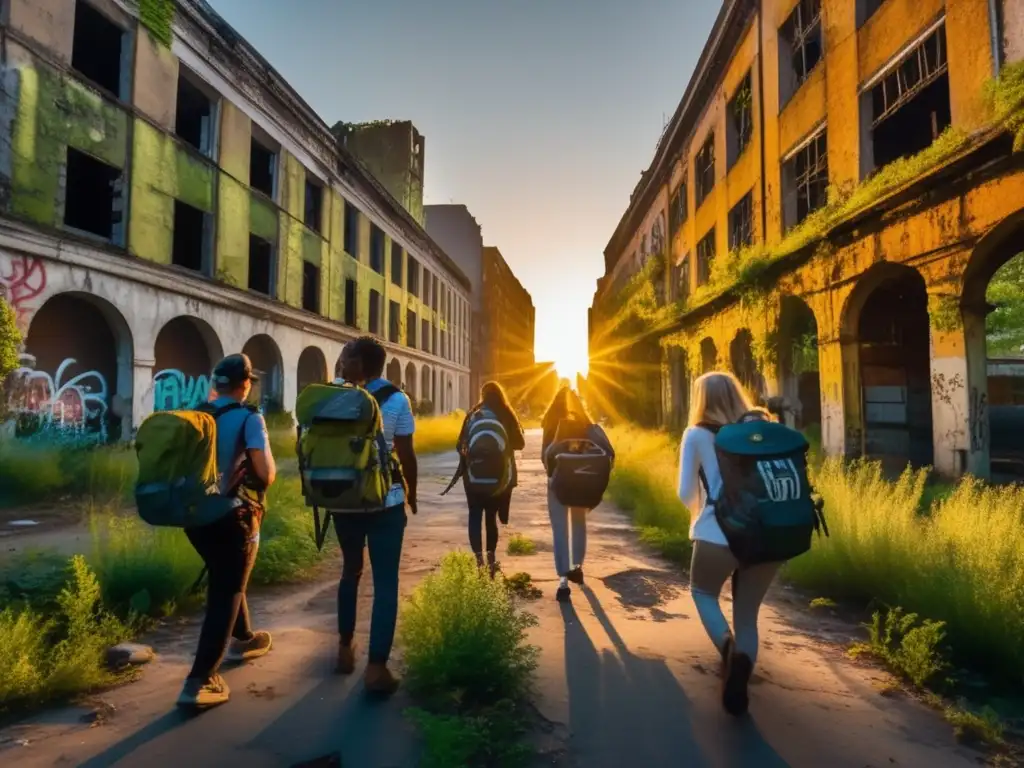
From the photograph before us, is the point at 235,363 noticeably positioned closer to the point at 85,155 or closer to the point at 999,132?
the point at 999,132

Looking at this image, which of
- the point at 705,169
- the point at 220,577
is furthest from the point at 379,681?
the point at 705,169

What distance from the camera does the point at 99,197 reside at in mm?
12609

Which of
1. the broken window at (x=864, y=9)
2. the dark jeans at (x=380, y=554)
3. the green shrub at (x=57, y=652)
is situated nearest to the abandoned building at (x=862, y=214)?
the broken window at (x=864, y=9)

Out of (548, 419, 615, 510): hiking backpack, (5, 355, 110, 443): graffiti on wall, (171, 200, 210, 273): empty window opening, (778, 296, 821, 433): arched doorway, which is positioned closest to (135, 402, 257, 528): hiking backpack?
(548, 419, 615, 510): hiking backpack

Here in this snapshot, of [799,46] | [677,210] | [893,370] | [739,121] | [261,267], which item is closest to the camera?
[893,370]

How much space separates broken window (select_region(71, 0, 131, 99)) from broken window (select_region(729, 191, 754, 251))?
1433 centimetres

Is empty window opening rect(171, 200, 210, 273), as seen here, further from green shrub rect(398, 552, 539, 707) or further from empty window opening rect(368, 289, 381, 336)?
green shrub rect(398, 552, 539, 707)

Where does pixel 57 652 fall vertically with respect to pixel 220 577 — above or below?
below

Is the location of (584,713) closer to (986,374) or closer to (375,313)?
(986,374)

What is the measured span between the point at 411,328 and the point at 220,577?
30.3 metres

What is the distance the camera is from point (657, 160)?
22.7 m

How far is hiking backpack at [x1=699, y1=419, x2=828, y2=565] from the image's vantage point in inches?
103

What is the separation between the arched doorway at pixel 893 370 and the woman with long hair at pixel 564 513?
721cm

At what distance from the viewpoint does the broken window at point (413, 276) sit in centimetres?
3163
